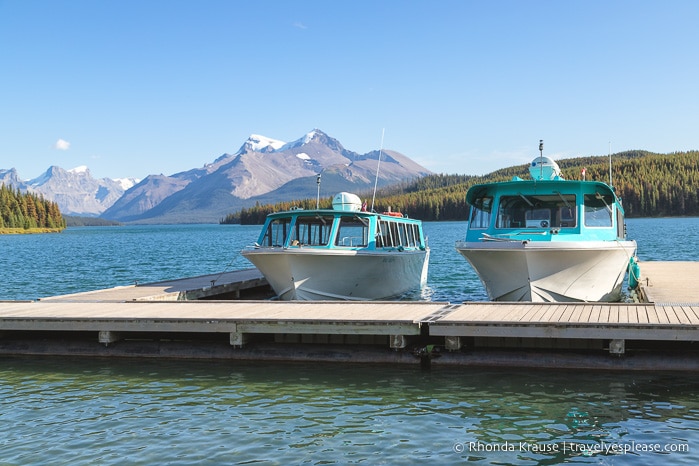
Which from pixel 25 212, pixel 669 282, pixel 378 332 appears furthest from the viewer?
pixel 25 212

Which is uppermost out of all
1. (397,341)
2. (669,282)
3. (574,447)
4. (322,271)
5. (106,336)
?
(322,271)

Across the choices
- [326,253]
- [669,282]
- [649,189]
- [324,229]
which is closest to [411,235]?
[324,229]

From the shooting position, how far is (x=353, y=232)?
23.1 metres

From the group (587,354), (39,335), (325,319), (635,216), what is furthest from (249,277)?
(635,216)

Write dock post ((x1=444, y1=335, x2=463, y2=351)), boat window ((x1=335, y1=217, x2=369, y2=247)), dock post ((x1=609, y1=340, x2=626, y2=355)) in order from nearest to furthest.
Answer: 1. dock post ((x1=609, y1=340, x2=626, y2=355))
2. dock post ((x1=444, y1=335, x2=463, y2=351))
3. boat window ((x1=335, y1=217, x2=369, y2=247))

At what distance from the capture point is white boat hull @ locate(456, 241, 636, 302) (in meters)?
18.6

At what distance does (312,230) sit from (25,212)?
157462 millimetres

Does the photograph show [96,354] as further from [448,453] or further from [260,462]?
[448,453]

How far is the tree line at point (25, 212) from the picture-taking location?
509ft

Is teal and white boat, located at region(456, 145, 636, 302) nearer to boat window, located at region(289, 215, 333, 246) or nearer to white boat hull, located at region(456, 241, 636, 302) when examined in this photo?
white boat hull, located at region(456, 241, 636, 302)

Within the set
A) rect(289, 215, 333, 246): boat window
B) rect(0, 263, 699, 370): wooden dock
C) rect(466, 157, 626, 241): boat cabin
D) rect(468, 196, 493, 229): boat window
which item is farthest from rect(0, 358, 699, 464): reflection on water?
rect(289, 215, 333, 246): boat window

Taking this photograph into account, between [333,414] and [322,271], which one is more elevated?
Answer: [322,271]

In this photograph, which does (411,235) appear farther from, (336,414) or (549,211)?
(336,414)

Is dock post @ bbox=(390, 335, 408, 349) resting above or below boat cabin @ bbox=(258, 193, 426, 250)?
below
